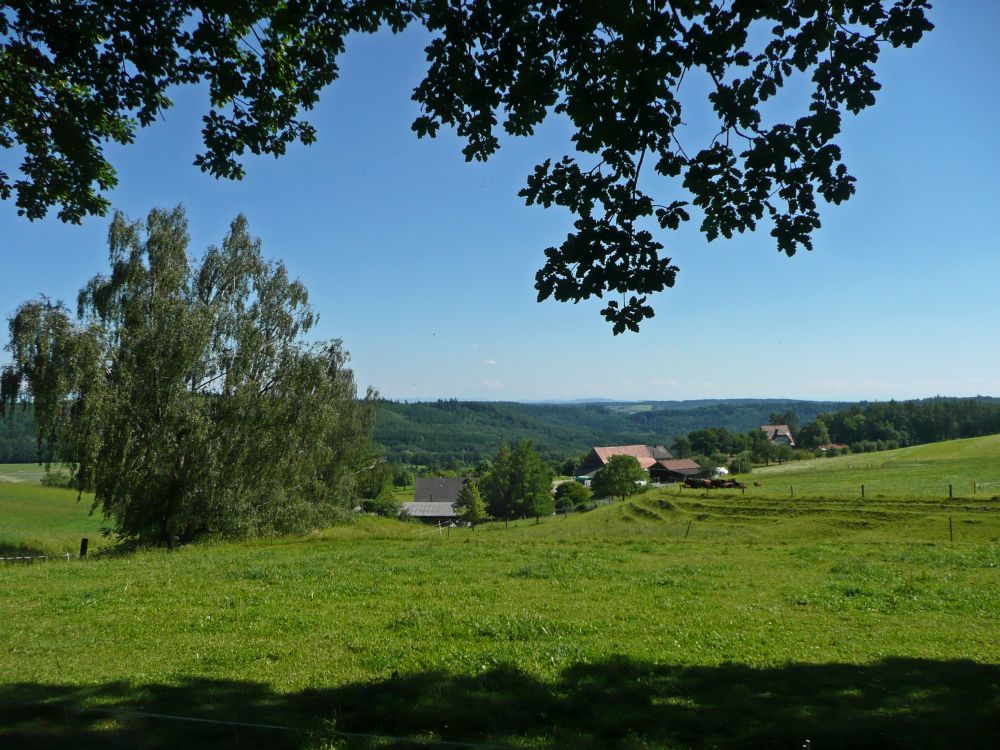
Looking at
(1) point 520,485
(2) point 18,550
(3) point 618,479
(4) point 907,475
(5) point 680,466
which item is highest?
(2) point 18,550

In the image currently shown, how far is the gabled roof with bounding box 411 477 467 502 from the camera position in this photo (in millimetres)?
102750

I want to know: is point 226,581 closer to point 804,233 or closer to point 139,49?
point 139,49

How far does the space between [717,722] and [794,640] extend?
147 inches

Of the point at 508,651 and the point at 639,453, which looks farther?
the point at 639,453

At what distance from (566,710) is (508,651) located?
2102 mm

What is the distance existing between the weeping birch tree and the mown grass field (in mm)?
6620

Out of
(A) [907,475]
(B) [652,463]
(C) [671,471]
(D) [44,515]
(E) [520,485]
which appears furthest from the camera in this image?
(B) [652,463]

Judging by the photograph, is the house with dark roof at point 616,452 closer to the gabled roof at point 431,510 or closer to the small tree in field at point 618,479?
the gabled roof at point 431,510

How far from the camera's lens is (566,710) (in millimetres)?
5781

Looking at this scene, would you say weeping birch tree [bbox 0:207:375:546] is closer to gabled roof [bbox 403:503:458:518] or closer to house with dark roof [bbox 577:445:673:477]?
gabled roof [bbox 403:503:458:518]

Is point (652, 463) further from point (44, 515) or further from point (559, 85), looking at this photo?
point (559, 85)

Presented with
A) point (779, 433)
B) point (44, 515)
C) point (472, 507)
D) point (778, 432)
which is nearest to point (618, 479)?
point (472, 507)

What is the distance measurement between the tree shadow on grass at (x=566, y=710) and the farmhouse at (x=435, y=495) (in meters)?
89.3

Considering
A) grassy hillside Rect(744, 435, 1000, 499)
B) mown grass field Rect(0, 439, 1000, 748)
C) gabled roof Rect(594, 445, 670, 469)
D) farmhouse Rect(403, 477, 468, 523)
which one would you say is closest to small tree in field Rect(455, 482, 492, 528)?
farmhouse Rect(403, 477, 468, 523)
